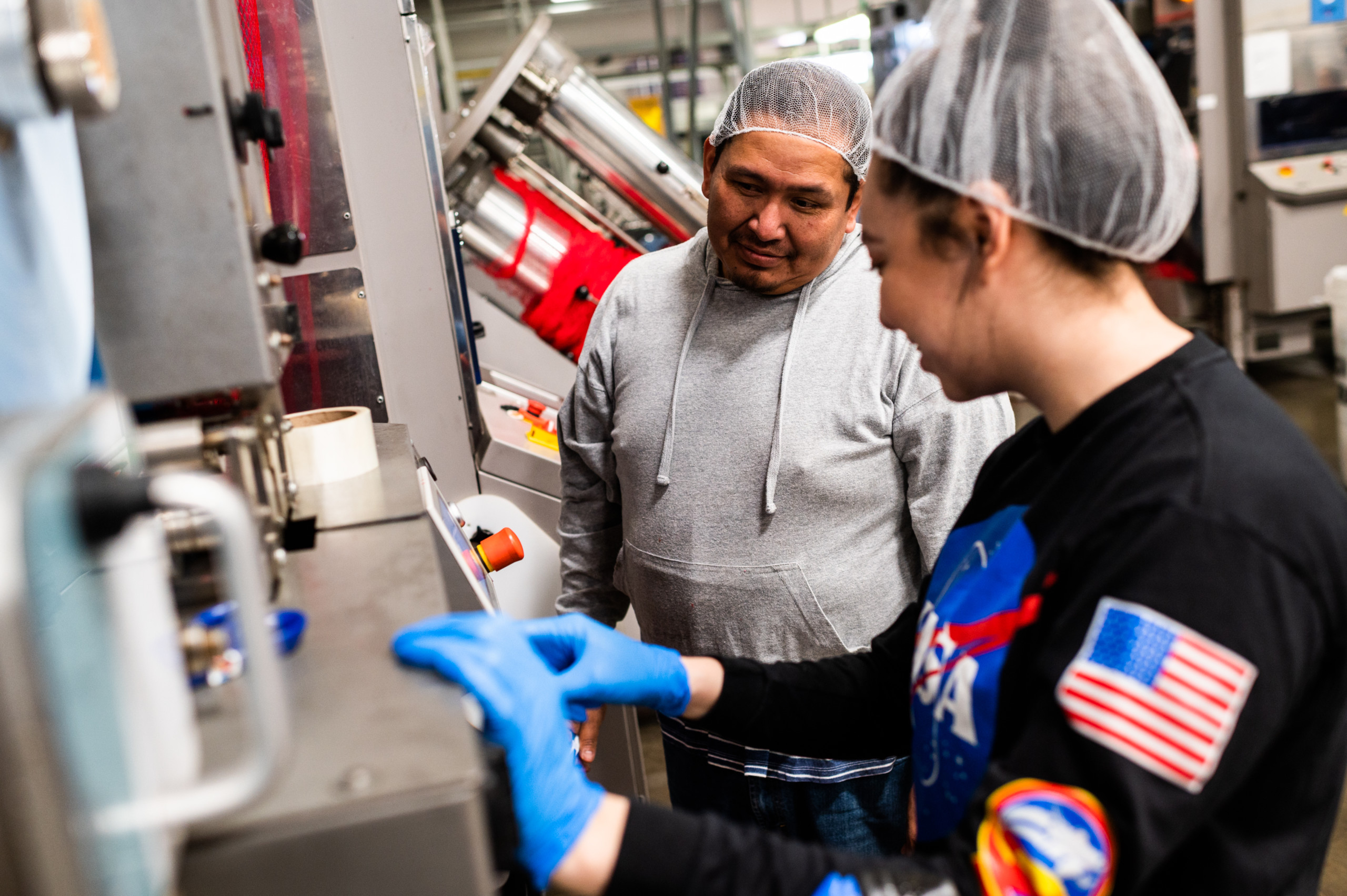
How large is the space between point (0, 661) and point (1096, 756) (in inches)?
22.0

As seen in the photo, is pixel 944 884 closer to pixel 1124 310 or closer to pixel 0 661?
pixel 1124 310

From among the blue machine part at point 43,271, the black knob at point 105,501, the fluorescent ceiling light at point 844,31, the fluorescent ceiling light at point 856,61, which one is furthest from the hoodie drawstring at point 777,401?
the fluorescent ceiling light at point 856,61

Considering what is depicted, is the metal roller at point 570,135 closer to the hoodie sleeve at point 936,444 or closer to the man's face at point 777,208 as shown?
the man's face at point 777,208

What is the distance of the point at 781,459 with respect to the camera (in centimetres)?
124

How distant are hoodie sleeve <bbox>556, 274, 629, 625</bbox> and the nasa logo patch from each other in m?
0.89

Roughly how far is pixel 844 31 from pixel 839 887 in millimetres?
6381

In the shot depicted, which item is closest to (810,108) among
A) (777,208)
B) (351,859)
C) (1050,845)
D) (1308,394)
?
(777,208)

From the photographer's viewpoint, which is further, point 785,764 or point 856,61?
point 856,61

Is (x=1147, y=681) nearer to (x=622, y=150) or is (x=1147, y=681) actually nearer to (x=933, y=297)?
(x=933, y=297)

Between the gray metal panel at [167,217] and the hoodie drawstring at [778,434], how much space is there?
725mm

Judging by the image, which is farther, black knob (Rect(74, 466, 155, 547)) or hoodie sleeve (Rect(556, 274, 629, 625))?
hoodie sleeve (Rect(556, 274, 629, 625))

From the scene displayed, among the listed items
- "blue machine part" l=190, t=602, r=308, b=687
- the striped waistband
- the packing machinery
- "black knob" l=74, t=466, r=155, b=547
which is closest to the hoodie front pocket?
the striped waistband

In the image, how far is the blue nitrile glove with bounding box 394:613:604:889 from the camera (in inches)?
23.5

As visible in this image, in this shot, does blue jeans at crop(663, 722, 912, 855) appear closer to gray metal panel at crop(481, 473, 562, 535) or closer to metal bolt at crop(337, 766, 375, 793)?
gray metal panel at crop(481, 473, 562, 535)
